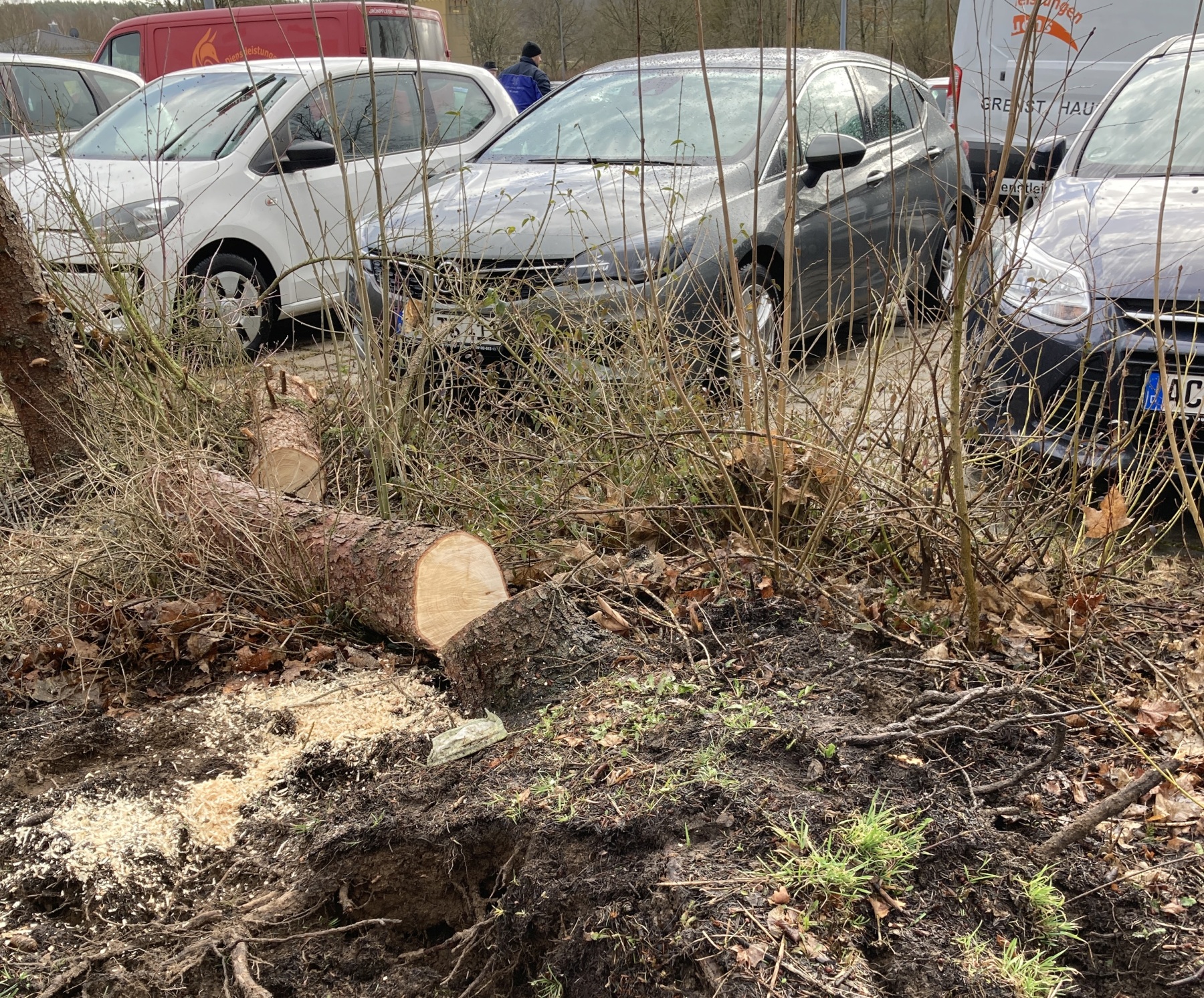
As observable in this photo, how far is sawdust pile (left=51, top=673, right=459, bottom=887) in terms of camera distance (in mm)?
2646

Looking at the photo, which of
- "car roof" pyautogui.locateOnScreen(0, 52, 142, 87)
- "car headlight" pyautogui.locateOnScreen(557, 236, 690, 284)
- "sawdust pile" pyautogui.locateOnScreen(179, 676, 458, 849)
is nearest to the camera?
"sawdust pile" pyautogui.locateOnScreen(179, 676, 458, 849)

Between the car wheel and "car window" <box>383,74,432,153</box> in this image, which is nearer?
the car wheel

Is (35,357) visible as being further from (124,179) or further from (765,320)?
(765,320)

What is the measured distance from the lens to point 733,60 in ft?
19.9

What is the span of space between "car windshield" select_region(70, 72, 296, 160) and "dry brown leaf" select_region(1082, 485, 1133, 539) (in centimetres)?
610

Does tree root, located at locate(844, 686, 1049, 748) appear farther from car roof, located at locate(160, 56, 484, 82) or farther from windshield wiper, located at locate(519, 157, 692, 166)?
car roof, located at locate(160, 56, 484, 82)

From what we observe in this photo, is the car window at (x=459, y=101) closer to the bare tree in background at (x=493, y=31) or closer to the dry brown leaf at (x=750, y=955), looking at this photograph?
the dry brown leaf at (x=750, y=955)

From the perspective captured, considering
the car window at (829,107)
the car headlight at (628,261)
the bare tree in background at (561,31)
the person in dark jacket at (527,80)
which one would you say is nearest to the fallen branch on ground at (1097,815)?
the car headlight at (628,261)

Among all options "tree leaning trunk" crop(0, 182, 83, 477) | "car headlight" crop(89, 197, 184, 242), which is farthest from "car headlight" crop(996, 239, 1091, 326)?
"tree leaning trunk" crop(0, 182, 83, 477)

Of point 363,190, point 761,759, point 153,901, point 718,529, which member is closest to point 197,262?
point 363,190

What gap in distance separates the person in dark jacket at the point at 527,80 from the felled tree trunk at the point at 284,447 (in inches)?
357

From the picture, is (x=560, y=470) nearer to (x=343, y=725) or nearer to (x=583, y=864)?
(x=343, y=725)

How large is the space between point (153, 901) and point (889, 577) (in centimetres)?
230

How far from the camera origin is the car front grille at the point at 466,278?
4.11 m
